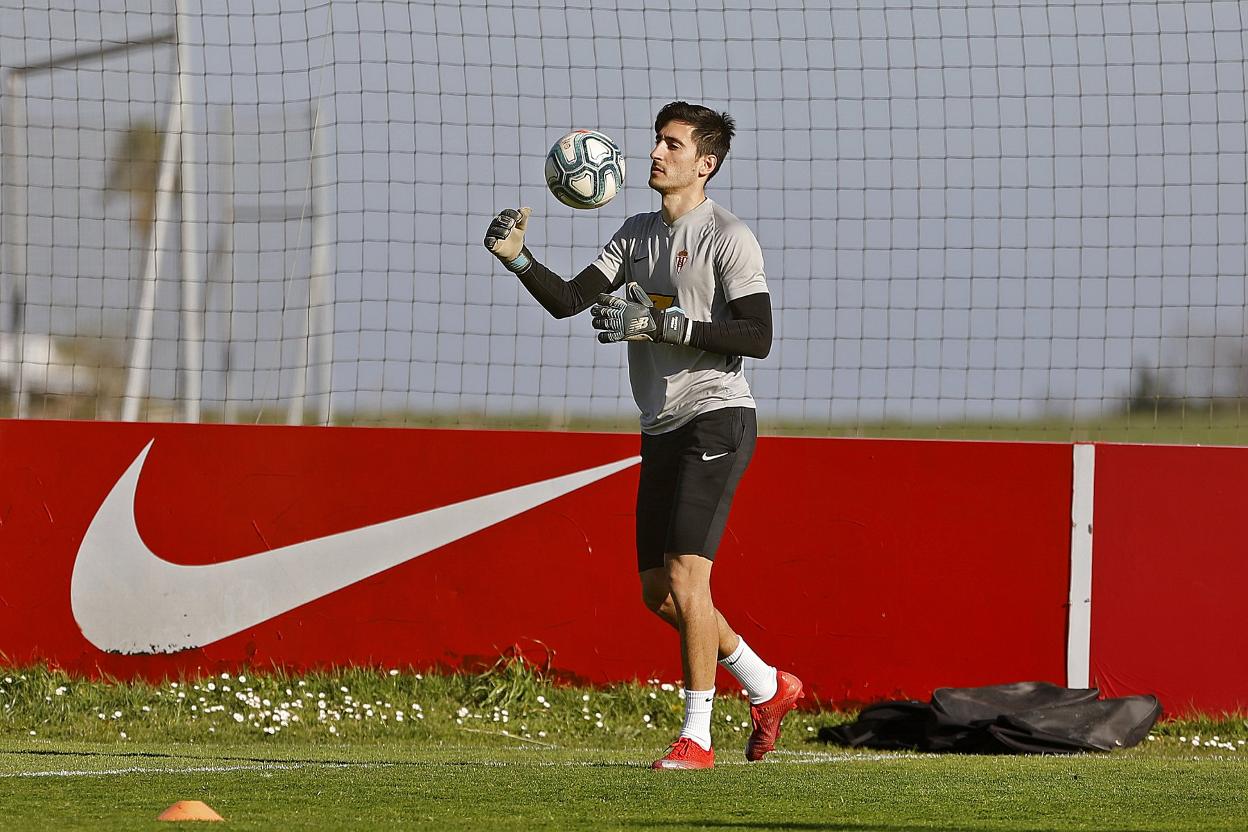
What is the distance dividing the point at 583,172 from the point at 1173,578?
3.76m

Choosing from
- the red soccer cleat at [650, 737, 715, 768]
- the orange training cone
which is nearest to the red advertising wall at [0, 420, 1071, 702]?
the red soccer cleat at [650, 737, 715, 768]

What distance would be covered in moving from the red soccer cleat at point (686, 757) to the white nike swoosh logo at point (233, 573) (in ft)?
8.84

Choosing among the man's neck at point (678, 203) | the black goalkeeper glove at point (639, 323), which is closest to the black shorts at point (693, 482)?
the black goalkeeper glove at point (639, 323)

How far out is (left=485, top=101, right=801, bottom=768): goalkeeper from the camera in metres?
5.69

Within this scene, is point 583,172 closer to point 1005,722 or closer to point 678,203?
point 678,203

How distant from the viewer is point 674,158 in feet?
19.6

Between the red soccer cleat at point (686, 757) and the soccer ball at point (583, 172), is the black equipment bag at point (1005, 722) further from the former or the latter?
the soccer ball at point (583, 172)

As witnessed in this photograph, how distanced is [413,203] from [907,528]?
3.07 metres

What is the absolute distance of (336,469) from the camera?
8.34 meters

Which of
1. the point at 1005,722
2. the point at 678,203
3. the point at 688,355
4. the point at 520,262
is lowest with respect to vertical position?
the point at 1005,722

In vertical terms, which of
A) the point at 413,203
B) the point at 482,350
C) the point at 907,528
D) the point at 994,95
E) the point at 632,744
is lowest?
the point at 632,744

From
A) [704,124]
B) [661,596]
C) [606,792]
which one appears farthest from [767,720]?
[704,124]

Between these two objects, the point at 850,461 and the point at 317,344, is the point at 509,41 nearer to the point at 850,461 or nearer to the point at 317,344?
the point at 317,344

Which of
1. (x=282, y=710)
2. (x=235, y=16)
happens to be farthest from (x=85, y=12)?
(x=282, y=710)
